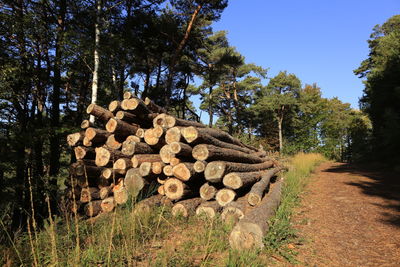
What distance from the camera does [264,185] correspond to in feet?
17.5

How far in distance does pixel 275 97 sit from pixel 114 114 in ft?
88.2

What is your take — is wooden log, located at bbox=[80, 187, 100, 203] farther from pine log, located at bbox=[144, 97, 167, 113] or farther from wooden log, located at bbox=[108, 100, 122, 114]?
pine log, located at bbox=[144, 97, 167, 113]

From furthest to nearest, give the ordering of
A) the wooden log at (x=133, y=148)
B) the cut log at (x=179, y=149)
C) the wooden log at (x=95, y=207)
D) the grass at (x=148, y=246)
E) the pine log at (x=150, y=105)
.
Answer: the pine log at (x=150, y=105), the wooden log at (x=133, y=148), the wooden log at (x=95, y=207), the cut log at (x=179, y=149), the grass at (x=148, y=246)

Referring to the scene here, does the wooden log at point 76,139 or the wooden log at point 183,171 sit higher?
the wooden log at point 76,139

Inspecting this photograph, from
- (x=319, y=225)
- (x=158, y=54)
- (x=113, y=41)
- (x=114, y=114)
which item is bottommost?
(x=319, y=225)

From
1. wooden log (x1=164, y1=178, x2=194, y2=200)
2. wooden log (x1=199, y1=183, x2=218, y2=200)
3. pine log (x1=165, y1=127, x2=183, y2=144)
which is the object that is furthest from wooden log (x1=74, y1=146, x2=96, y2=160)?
wooden log (x1=199, y1=183, x2=218, y2=200)

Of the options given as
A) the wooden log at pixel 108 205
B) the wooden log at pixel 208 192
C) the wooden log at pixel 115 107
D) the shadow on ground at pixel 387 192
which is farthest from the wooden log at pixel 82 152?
the shadow on ground at pixel 387 192

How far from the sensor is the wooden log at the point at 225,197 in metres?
4.48

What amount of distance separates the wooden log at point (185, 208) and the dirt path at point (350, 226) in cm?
200

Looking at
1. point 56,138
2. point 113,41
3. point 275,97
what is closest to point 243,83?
point 275,97

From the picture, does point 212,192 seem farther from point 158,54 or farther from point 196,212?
point 158,54

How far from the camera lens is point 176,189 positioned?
15.4ft

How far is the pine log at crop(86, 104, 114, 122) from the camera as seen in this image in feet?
19.0

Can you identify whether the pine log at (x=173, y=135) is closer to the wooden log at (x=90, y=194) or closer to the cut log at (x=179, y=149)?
the cut log at (x=179, y=149)
